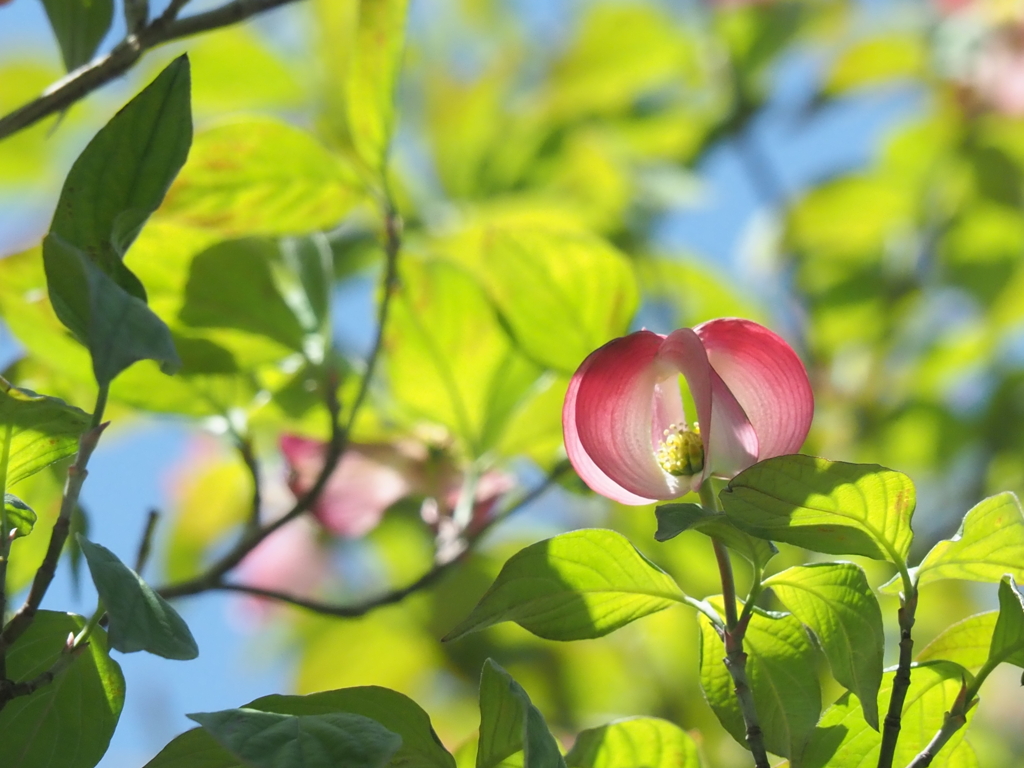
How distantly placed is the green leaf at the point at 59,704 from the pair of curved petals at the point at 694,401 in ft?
0.65

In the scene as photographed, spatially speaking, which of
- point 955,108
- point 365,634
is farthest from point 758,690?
point 955,108

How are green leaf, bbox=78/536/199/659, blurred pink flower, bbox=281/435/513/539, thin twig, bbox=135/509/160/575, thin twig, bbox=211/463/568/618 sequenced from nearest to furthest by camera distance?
green leaf, bbox=78/536/199/659 < thin twig, bbox=135/509/160/575 < thin twig, bbox=211/463/568/618 < blurred pink flower, bbox=281/435/513/539

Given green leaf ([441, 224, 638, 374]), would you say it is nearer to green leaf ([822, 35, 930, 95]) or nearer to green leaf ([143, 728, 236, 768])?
green leaf ([143, 728, 236, 768])

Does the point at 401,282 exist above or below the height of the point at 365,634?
above

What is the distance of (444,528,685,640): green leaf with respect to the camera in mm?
421

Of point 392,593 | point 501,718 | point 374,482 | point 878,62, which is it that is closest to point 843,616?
point 501,718

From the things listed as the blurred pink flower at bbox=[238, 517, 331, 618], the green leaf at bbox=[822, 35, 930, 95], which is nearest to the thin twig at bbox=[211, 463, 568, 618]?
the blurred pink flower at bbox=[238, 517, 331, 618]

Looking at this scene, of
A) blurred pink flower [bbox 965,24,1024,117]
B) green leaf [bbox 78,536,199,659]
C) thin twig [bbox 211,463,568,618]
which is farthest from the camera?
blurred pink flower [bbox 965,24,1024,117]

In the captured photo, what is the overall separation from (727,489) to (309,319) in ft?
1.32

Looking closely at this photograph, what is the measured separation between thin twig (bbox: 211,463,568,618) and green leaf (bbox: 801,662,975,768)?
302mm

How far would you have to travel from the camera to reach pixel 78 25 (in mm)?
526

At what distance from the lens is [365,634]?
1.24m

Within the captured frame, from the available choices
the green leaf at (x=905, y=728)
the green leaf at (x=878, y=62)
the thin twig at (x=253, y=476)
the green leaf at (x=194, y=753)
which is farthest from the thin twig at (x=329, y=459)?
the green leaf at (x=878, y=62)

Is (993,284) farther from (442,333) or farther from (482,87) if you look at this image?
(442,333)
